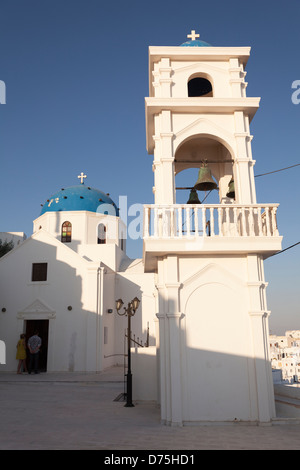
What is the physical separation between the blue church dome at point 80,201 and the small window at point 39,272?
18.7 feet

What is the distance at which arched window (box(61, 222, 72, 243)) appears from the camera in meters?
23.0

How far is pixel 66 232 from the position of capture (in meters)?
23.1

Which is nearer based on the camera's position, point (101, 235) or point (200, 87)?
point (200, 87)

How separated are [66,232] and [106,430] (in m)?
17.0

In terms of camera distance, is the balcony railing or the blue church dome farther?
the blue church dome

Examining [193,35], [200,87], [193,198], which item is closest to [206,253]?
[193,198]

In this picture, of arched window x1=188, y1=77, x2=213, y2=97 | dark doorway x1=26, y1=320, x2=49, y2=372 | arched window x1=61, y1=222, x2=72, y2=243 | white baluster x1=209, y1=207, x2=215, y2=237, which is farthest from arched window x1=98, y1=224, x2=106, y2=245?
white baluster x1=209, y1=207, x2=215, y2=237

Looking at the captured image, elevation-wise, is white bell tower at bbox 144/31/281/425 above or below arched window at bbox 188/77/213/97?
below

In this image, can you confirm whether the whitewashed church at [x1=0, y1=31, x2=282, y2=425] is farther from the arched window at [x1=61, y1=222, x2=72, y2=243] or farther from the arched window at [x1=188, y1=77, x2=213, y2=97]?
the arched window at [x1=61, y1=222, x2=72, y2=243]

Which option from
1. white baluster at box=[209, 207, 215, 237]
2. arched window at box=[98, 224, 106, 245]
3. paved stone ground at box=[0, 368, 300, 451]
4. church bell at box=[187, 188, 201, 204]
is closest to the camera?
paved stone ground at box=[0, 368, 300, 451]

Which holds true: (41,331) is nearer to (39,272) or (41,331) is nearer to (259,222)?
(39,272)

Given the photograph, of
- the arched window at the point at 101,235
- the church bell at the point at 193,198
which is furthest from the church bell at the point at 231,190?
the arched window at the point at 101,235

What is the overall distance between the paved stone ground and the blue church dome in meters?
13.8
